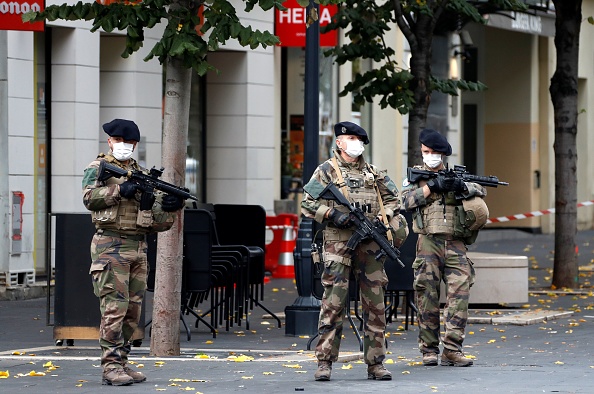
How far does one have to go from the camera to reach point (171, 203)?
32.3 ft

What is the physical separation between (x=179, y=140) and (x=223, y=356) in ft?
5.70

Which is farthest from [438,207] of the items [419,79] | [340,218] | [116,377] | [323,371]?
[419,79]

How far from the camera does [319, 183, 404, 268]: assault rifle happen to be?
9914 mm

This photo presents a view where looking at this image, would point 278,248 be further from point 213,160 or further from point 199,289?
point 199,289

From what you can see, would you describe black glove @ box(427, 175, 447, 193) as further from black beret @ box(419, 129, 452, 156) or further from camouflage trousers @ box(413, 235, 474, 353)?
camouflage trousers @ box(413, 235, 474, 353)

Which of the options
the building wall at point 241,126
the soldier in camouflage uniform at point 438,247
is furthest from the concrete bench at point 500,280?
the building wall at point 241,126

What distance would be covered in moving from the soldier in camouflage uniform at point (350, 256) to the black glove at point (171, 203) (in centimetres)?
86

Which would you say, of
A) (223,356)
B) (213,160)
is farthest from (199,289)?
(213,160)

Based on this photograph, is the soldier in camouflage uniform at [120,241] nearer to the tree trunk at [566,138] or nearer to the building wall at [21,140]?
the building wall at [21,140]

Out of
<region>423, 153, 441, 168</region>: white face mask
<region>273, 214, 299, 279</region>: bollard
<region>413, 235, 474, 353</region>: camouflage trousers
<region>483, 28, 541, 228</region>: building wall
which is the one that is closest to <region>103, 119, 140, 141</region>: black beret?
<region>423, 153, 441, 168</region>: white face mask

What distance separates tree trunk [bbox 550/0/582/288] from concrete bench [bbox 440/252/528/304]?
121 inches

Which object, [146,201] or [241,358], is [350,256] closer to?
[146,201]

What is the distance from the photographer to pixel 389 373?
33.0 ft

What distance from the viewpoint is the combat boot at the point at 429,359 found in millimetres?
10925
